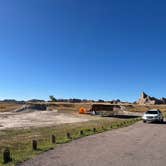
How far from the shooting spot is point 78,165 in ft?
34.4

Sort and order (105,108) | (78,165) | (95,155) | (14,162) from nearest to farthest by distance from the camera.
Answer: (78,165) < (14,162) < (95,155) < (105,108)

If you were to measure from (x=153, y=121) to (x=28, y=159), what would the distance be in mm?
30442

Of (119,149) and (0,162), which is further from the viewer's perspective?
(119,149)

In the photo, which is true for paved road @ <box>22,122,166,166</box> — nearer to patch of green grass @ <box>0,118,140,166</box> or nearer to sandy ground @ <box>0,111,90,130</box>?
A: patch of green grass @ <box>0,118,140,166</box>

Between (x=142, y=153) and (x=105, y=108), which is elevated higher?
(x=105, y=108)

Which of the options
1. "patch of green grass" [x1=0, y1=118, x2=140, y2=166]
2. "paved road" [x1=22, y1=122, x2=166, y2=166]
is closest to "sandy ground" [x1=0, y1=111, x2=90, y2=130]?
"patch of green grass" [x1=0, y1=118, x2=140, y2=166]

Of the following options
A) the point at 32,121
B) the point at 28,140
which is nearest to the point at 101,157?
the point at 28,140

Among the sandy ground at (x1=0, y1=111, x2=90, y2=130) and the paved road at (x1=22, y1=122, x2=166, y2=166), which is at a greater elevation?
the sandy ground at (x1=0, y1=111, x2=90, y2=130)

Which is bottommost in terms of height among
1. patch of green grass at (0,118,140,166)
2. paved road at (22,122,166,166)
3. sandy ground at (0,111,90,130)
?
paved road at (22,122,166,166)

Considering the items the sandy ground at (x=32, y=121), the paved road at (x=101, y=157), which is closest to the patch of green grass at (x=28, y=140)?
the paved road at (x=101, y=157)

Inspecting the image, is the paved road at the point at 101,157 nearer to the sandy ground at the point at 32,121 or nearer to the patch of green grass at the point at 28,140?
the patch of green grass at the point at 28,140

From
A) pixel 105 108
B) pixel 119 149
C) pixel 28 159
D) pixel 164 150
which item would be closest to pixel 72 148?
pixel 119 149

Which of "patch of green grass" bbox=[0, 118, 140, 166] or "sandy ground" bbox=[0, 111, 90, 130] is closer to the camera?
"patch of green grass" bbox=[0, 118, 140, 166]

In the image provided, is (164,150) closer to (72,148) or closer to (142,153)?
(142,153)
